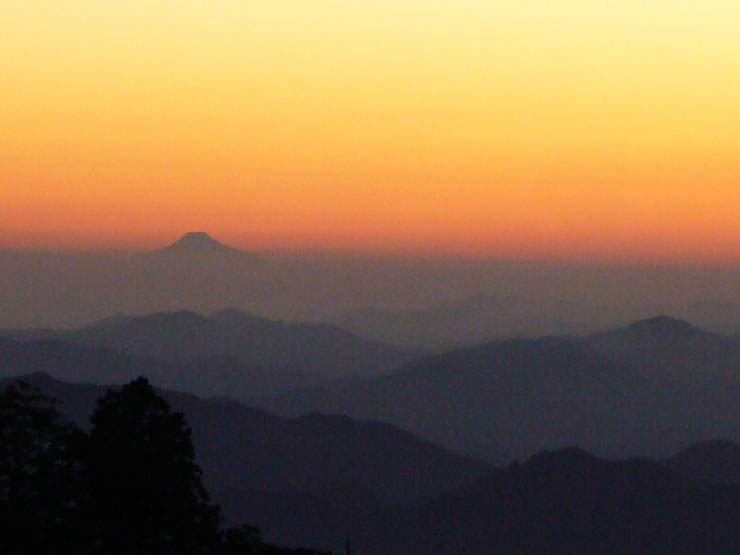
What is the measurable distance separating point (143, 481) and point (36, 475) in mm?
4209

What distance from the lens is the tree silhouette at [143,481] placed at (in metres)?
37.6

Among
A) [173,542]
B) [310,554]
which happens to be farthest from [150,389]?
[310,554]

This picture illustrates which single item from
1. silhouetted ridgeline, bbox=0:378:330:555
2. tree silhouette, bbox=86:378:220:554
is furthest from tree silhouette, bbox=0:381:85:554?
tree silhouette, bbox=86:378:220:554

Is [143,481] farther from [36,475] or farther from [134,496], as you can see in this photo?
[36,475]

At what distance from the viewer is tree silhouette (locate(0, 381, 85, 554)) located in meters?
38.1

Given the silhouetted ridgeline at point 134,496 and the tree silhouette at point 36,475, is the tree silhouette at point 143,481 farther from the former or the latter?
the tree silhouette at point 36,475

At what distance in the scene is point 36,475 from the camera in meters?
39.9

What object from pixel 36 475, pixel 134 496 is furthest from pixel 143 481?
pixel 36 475

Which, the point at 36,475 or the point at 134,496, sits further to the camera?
the point at 36,475

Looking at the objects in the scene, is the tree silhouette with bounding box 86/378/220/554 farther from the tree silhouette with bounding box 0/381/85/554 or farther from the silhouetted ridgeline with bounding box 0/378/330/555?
the tree silhouette with bounding box 0/381/85/554

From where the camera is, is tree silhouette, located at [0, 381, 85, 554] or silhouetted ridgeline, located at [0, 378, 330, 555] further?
tree silhouette, located at [0, 381, 85, 554]

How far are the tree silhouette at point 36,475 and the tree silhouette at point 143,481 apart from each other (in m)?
0.97

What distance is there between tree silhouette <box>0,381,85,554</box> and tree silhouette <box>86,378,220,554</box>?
970 mm

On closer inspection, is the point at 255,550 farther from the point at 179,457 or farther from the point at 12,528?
the point at 12,528
